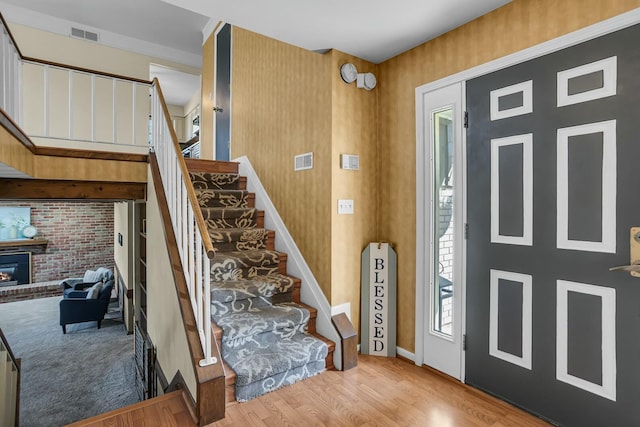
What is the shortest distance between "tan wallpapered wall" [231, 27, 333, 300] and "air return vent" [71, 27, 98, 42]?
10.0ft

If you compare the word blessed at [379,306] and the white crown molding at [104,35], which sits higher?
the white crown molding at [104,35]

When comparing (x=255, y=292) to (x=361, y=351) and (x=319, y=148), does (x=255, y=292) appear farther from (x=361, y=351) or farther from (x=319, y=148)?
(x=319, y=148)

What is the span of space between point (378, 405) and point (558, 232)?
1479 mm

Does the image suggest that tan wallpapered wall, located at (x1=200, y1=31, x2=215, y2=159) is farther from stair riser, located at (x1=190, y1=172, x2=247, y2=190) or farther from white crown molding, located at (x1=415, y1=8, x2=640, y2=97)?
white crown molding, located at (x1=415, y1=8, x2=640, y2=97)

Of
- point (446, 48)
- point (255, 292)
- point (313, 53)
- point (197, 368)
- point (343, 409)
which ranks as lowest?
point (343, 409)

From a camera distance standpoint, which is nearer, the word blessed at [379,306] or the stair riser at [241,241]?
the word blessed at [379,306]

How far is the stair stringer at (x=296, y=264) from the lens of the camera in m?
2.66

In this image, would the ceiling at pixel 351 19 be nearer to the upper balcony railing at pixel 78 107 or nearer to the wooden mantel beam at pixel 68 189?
the wooden mantel beam at pixel 68 189

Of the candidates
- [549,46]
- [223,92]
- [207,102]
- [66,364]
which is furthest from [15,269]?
[549,46]

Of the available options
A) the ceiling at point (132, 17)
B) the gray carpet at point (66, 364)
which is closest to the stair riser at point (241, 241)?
the gray carpet at point (66, 364)

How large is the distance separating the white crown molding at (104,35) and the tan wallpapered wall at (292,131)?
108 inches

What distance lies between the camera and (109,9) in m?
5.10

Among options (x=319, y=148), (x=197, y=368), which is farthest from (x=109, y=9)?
(x=197, y=368)

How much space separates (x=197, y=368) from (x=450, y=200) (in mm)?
2003
